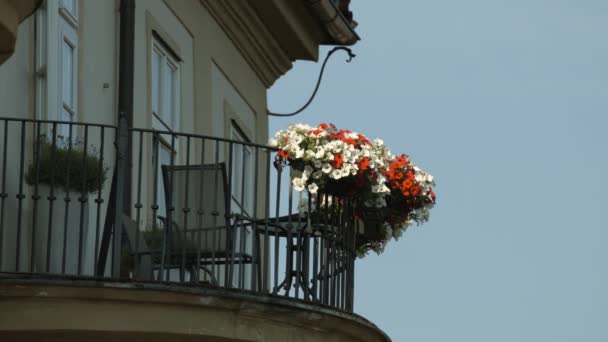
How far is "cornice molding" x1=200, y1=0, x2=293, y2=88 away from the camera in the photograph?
1762 centimetres

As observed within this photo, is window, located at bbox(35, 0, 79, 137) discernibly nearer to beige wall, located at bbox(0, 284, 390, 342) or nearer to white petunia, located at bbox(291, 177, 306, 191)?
white petunia, located at bbox(291, 177, 306, 191)

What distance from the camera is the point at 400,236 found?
14570mm

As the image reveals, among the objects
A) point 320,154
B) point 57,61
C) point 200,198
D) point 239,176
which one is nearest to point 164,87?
point 239,176

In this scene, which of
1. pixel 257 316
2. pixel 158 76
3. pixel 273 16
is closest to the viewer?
pixel 257 316

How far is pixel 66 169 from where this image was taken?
12578mm

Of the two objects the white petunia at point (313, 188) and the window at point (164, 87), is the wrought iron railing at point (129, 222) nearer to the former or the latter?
the white petunia at point (313, 188)

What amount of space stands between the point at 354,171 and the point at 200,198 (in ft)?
3.96

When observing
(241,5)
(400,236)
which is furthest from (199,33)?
(400,236)

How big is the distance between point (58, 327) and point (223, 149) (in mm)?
5994

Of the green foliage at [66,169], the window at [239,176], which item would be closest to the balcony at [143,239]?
the green foliage at [66,169]

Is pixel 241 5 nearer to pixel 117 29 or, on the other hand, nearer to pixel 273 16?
pixel 273 16

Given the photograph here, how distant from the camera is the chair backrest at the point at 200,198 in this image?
12711 millimetres

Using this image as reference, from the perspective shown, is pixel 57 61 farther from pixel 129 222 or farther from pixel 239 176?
pixel 239 176

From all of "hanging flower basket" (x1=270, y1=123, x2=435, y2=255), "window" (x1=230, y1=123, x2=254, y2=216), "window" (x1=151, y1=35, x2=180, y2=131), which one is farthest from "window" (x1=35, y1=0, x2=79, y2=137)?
"window" (x1=230, y1=123, x2=254, y2=216)
